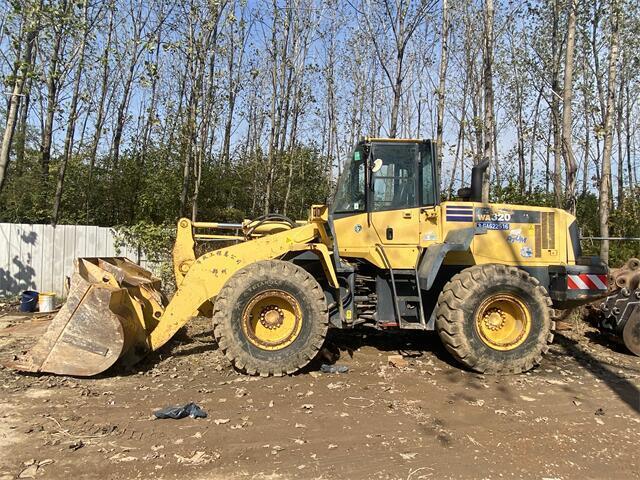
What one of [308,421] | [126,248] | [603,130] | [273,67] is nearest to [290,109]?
[273,67]

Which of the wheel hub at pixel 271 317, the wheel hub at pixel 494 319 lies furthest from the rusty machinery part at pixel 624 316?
the wheel hub at pixel 271 317

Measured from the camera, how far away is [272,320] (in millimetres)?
5754

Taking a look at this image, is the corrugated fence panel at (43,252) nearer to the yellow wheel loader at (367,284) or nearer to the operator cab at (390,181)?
the yellow wheel loader at (367,284)

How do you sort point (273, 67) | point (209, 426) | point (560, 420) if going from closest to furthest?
point (209, 426)
point (560, 420)
point (273, 67)

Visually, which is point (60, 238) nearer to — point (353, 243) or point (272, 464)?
point (353, 243)

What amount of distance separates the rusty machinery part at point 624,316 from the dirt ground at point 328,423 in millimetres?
844

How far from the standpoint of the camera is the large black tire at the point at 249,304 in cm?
553

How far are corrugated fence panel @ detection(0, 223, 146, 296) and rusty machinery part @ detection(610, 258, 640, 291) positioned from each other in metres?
9.41

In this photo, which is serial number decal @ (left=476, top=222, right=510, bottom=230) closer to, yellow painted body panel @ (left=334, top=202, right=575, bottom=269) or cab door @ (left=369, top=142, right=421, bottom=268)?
yellow painted body panel @ (left=334, top=202, right=575, bottom=269)

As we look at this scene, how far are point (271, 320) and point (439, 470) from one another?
Result: 108 inches

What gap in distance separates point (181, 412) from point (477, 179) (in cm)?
479

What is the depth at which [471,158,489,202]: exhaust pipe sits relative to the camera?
6.71 meters

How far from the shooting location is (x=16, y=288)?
1079 cm

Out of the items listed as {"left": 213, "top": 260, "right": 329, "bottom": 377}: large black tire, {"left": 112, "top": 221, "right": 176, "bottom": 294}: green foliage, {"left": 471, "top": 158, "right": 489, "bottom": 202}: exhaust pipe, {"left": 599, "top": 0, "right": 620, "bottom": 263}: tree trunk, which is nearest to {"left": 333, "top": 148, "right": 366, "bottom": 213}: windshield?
{"left": 213, "top": 260, "right": 329, "bottom": 377}: large black tire
